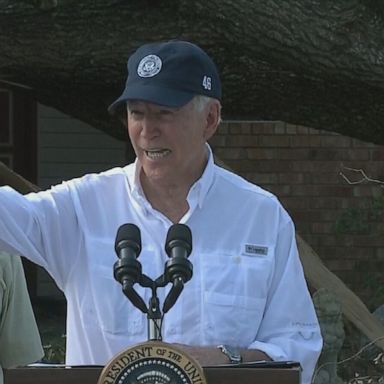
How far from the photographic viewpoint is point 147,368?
2.84 m

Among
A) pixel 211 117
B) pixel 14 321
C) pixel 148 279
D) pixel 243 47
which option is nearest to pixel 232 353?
pixel 148 279

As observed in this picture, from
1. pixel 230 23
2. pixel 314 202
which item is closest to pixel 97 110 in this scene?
pixel 230 23

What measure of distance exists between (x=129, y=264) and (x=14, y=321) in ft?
4.32

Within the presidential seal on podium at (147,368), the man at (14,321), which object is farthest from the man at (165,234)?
the man at (14,321)

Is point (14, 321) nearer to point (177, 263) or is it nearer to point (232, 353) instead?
point (232, 353)

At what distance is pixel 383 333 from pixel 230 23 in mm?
2233

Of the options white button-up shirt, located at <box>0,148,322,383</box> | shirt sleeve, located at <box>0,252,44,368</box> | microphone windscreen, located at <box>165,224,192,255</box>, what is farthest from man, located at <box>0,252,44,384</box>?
microphone windscreen, located at <box>165,224,192,255</box>

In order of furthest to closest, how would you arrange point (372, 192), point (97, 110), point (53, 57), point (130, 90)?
1. point (372, 192)
2. point (97, 110)
3. point (53, 57)
4. point (130, 90)

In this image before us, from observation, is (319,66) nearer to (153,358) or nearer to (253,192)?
(253,192)

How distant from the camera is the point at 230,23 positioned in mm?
7234

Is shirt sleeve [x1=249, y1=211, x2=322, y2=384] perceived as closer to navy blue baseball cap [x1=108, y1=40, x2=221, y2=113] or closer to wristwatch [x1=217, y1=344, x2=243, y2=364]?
wristwatch [x1=217, y1=344, x2=243, y2=364]

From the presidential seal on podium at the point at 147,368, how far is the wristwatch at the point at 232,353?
349 mm

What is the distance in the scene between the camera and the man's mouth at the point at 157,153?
3.31 metres

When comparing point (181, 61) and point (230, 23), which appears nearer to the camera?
point (181, 61)
